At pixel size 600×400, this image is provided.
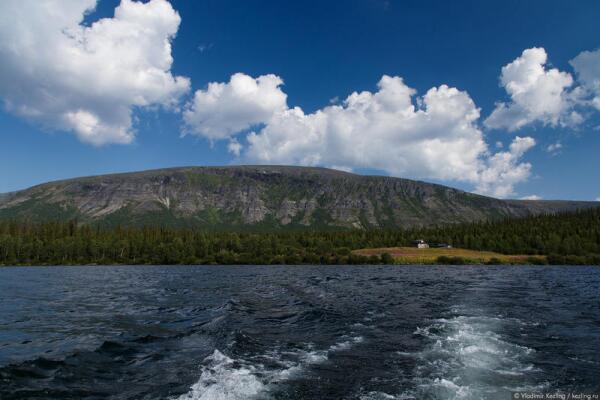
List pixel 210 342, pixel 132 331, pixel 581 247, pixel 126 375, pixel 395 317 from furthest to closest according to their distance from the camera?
pixel 581 247
pixel 395 317
pixel 132 331
pixel 210 342
pixel 126 375

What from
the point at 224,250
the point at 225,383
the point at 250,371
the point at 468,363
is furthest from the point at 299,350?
the point at 224,250

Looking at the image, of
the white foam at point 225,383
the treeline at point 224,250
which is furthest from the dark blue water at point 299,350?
the treeline at point 224,250

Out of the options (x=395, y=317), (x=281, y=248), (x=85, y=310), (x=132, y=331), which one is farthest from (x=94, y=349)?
(x=281, y=248)

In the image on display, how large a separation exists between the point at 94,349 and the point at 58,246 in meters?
184

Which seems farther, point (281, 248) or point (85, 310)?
point (281, 248)

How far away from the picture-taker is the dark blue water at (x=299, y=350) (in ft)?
52.7

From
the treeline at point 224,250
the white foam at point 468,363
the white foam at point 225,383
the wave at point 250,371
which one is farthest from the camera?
the treeline at point 224,250

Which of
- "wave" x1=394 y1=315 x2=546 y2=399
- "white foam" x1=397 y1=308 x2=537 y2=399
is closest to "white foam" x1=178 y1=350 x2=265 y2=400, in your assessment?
"wave" x1=394 y1=315 x2=546 y2=399

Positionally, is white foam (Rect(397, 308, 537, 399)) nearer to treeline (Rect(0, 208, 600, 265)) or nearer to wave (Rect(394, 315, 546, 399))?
wave (Rect(394, 315, 546, 399))

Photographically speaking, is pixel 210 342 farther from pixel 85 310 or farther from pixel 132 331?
pixel 85 310

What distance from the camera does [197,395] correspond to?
15344 mm

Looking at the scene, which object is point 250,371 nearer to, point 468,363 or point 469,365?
point 469,365

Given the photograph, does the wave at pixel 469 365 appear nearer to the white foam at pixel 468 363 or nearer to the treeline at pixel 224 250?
the white foam at pixel 468 363

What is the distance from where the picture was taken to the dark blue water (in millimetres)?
16078
